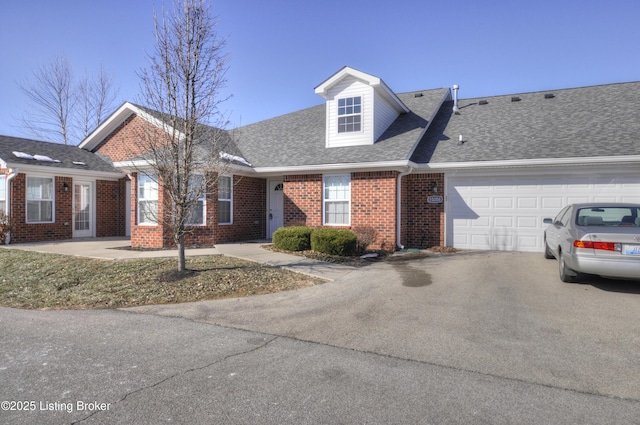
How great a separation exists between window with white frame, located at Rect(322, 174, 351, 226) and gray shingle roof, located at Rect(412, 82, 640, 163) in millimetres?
2423

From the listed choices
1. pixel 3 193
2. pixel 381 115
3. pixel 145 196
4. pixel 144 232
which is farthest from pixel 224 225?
pixel 3 193

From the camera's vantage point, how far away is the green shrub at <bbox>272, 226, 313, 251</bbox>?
1143 centimetres

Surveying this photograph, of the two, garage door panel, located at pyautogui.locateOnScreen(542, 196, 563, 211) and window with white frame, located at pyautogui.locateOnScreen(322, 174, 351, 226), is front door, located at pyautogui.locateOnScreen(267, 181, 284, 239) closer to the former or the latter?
window with white frame, located at pyautogui.locateOnScreen(322, 174, 351, 226)

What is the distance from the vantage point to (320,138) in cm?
1520

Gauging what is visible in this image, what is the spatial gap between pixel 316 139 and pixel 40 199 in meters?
10.4

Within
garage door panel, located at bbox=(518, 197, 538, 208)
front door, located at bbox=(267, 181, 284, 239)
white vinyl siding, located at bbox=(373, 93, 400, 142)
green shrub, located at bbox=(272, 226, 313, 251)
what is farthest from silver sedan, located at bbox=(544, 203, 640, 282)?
front door, located at bbox=(267, 181, 284, 239)

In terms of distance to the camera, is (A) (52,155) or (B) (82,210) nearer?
(A) (52,155)

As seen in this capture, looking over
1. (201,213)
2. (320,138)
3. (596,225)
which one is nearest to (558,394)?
(596,225)

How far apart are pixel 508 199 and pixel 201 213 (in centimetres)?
964

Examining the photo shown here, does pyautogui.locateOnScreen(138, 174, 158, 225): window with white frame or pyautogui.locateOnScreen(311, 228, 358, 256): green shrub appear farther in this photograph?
pyautogui.locateOnScreen(138, 174, 158, 225): window with white frame

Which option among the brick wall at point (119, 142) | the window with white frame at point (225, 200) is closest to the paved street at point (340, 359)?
the window with white frame at point (225, 200)

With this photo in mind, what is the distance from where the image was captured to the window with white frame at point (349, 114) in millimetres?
13727

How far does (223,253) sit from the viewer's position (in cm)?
1088

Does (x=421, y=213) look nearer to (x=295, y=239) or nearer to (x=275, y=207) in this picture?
(x=295, y=239)
